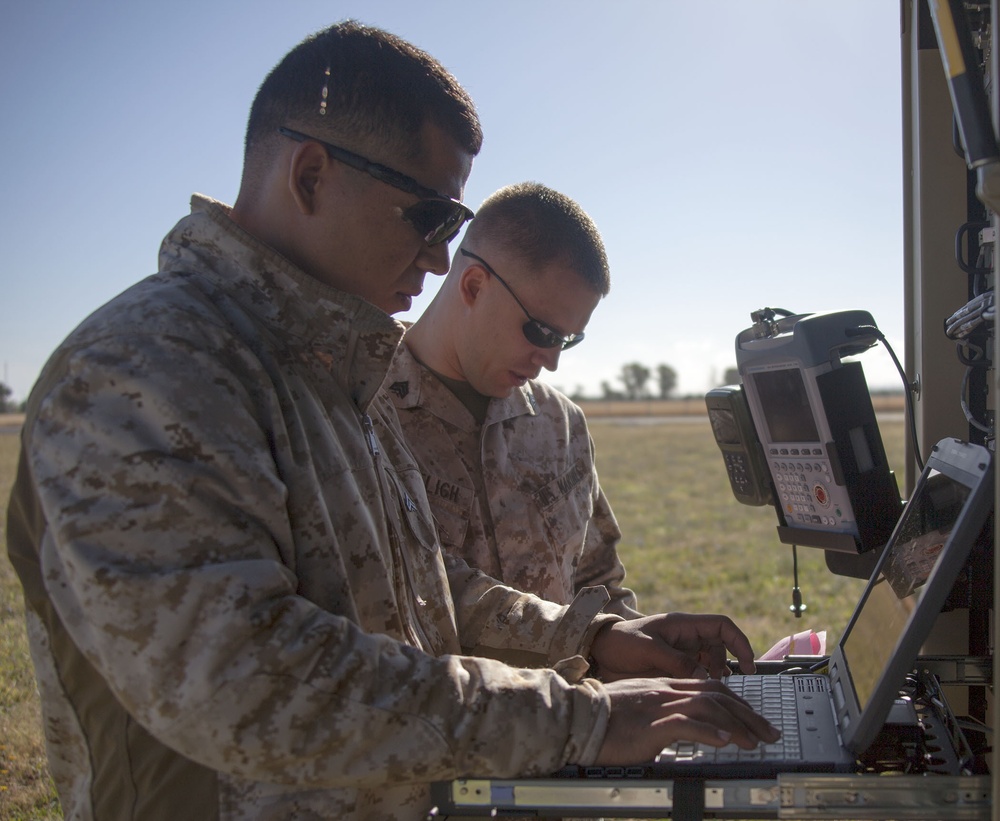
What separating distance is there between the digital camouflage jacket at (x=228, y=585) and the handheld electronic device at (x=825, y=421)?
3.99ft

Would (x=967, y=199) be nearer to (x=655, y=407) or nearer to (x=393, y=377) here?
(x=393, y=377)

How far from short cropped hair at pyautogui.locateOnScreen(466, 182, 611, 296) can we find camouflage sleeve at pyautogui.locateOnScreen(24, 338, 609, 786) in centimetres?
163

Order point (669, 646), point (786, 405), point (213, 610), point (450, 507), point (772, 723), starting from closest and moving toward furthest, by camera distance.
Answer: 1. point (213, 610)
2. point (772, 723)
3. point (669, 646)
4. point (786, 405)
5. point (450, 507)

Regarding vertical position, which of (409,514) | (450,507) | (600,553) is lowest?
(600,553)

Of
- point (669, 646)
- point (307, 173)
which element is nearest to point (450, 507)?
point (669, 646)

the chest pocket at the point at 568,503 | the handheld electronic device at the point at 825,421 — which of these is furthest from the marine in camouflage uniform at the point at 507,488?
the handheld electronic device at the point at 825,421

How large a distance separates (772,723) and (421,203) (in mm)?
1187

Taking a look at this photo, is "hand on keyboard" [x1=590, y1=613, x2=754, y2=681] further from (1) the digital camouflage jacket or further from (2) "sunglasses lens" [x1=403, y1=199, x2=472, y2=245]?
(2) "sunglasses lens" [x1=403, y1=199, x2=472, y2=245]

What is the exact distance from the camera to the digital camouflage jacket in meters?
1.23

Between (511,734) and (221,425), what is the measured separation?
0.65 m

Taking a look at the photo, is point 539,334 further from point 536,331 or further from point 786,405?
point 786,405

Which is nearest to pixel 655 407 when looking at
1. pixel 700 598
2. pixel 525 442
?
pixel 700 598

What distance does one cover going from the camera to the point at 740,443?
2.79 metres

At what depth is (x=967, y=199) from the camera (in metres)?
2.53
